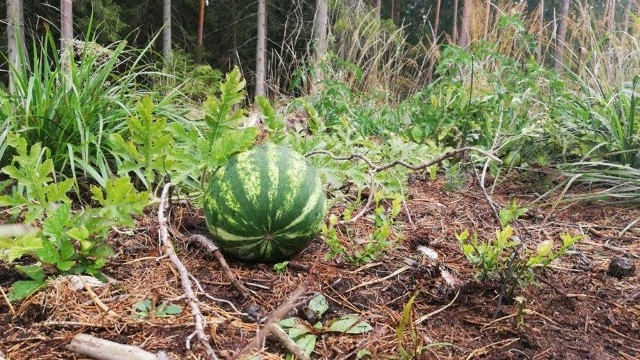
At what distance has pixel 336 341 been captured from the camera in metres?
1.31

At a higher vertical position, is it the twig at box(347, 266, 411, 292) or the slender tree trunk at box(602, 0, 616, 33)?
the slender tree trunk at box(602, 0, 616, 33)

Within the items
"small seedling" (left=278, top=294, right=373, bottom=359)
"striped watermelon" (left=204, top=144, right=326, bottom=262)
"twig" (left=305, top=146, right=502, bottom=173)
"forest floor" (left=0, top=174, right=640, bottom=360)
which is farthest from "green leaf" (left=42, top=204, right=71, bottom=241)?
"twig" (left=305, top=146, right=502, bottom=173)

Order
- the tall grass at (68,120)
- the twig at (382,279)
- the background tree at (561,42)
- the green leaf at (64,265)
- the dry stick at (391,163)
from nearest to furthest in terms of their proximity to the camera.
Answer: the green leaf at (64,265), the twig at (382,279), the dry stick at (391,163), the tall grass at (68,120), the background tree at (561,42)

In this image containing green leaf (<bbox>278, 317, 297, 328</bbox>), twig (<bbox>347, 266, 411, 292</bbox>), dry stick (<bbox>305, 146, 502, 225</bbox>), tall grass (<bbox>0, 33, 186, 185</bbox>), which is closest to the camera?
green leaf (<bbox>278, 317, 297, 328</bbox>)

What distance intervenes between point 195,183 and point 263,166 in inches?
37.5

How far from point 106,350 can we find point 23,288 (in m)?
0.44

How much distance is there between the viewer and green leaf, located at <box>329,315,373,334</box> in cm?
135

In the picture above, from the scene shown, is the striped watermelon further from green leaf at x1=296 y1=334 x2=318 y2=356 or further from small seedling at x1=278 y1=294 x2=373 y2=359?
green leaf at x1=296 y1=334 x2=318 y2=356

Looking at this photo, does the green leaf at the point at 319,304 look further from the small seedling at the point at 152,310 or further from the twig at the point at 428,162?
the twig at the point at 428,162

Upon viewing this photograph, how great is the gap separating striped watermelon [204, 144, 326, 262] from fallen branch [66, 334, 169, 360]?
56 cm

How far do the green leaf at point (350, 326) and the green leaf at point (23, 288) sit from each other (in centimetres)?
86

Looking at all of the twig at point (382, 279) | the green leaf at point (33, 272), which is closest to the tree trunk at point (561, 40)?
the twig at point (382, 279)

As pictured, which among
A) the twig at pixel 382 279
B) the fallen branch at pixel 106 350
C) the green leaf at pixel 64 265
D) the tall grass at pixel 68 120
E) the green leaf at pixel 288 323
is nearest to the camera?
the fallen branch at pixel 106 350

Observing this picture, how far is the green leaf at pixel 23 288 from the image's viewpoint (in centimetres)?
141
